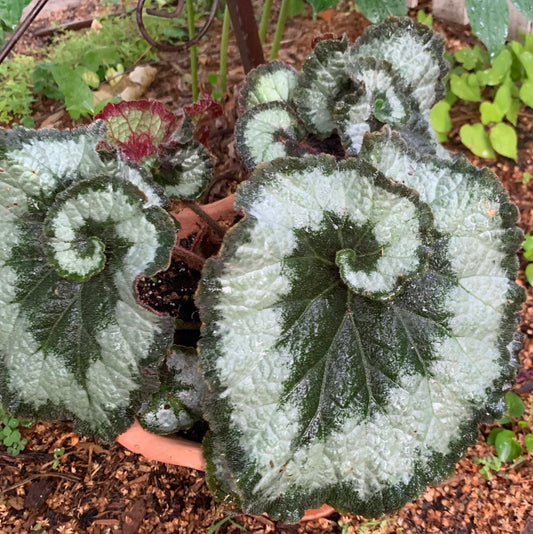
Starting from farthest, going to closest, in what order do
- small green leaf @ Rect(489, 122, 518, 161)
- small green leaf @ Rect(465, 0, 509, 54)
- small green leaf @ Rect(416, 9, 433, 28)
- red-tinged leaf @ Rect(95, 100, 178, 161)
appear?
small green leaf @ Rect(416, 9, 433, 28)
small green leaf @ Rect(489, 122, 518, 161)
small green leaf @ Rect(465, 0, 509, 54)
red-tinged leaf @ Rect(95, 100, 178, 161)

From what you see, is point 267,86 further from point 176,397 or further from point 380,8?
point 176,397

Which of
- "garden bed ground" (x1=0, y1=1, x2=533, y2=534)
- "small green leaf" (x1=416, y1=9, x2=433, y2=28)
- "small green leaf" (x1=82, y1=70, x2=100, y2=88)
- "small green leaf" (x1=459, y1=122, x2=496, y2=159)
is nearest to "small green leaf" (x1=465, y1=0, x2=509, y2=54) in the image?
"small green leaf" (x1=459, y1=122, x2=496, y2=159)

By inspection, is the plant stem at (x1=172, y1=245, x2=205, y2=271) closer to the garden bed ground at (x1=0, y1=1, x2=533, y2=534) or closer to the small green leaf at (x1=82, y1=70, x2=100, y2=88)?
the garden bed ground at (x1=0, y1=1, x2=533, y2=534)

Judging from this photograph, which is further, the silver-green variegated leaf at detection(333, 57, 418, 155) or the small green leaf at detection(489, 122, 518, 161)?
the small green leaf at detection(489, 122, 518, 161)

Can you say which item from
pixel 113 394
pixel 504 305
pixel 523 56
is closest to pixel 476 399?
pixel 504 305

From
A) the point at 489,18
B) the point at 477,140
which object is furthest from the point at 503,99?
the point at 489,18

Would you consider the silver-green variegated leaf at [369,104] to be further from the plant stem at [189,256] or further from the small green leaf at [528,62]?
the small green leaf at [528,62]
